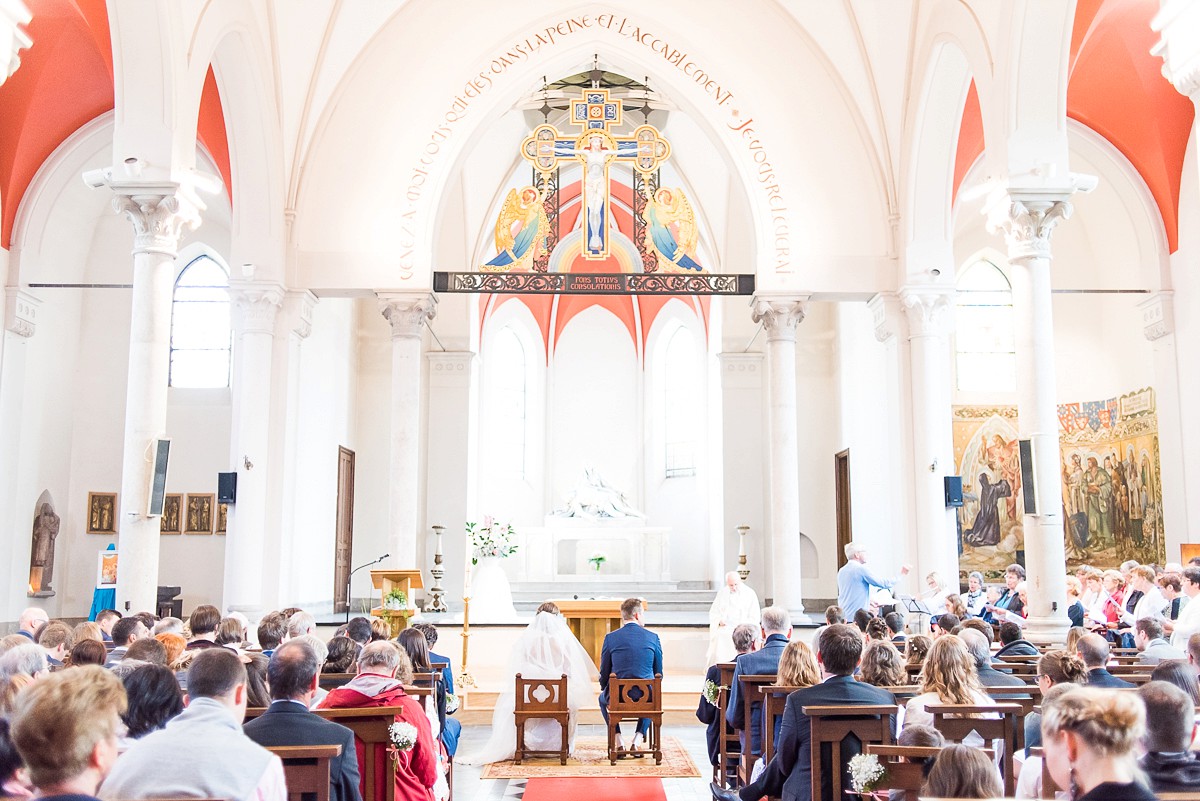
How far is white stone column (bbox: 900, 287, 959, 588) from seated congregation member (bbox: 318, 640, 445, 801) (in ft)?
28.5

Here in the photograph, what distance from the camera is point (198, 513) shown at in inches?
687

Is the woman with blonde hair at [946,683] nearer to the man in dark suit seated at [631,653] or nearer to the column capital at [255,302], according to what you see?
the man in dark suit seated at [631,653]

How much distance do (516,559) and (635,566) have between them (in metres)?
2.39

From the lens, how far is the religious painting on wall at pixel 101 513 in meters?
16.8

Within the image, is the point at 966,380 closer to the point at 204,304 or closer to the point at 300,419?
the point at 300,419

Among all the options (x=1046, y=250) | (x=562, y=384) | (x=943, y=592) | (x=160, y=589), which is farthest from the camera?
(x=562, y=384)

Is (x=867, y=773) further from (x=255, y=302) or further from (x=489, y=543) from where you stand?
(x=489, y=543)

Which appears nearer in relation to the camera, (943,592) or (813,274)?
(943,592)

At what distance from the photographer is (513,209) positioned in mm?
14375

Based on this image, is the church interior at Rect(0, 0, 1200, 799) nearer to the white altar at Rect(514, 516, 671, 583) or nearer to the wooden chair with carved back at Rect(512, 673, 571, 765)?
the white altar at Rect(514, 516, 671, 583)

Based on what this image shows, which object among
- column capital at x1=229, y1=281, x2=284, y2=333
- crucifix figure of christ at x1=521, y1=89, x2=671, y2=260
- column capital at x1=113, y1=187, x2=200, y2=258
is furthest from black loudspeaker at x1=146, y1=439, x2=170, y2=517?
crucifix figure of christ at x1=521, y1=89, x2=671, y2=260

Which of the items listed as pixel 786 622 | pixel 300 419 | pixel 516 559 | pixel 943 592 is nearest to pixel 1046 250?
pixel 943 592

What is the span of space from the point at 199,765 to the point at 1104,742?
233cm

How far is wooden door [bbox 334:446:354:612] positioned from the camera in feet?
61.2
